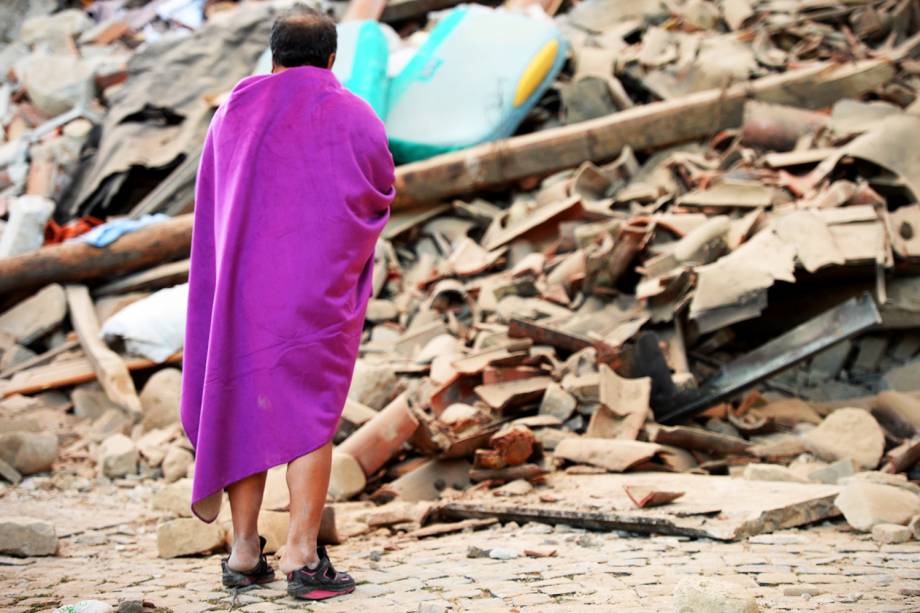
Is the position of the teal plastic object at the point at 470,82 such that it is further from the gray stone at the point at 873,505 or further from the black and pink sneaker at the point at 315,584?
the black and pink sneaker at the point at 315,584

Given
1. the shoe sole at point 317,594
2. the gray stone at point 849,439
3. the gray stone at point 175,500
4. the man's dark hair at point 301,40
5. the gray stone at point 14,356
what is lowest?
the gray stone at point 14,356

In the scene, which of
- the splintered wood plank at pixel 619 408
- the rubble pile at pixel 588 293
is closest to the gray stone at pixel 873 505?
the rubble pile at pixel 588 293

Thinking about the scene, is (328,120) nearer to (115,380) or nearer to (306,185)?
(306,185)

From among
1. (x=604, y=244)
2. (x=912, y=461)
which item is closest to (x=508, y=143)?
(x=604, y=244)

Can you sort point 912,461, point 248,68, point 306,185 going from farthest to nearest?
1. point 248,68
2. point 912,461
3. point 306,185

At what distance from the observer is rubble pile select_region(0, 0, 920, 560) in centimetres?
466

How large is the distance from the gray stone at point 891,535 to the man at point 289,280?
1.91 m

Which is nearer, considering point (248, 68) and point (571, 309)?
point (571, 309)

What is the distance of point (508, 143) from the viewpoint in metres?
7.49

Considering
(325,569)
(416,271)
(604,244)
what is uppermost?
(325,569)

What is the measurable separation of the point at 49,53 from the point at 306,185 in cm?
898

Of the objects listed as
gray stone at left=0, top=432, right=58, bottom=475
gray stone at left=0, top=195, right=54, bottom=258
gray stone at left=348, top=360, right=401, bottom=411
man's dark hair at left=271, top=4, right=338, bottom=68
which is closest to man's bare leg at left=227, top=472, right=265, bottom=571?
man's dark hair at left=271, top=4, right=338, bottom=68

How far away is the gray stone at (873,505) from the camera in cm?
379

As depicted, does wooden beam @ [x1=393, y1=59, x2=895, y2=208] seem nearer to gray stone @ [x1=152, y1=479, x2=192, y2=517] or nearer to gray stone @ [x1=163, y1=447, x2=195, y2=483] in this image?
gray stone @ [x1=163, y1=447, x2=195, y2=483]
